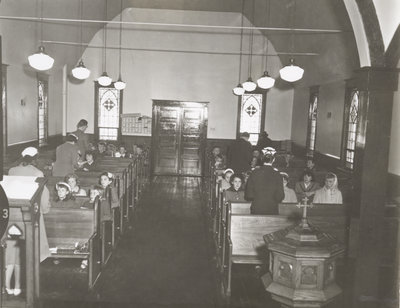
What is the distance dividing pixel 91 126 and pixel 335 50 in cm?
957

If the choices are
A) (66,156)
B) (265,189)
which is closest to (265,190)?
(265,189)

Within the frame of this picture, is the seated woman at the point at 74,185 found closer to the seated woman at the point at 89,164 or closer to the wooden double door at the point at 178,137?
the seated woman at the point at 89,164

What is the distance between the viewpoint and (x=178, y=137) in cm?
1670

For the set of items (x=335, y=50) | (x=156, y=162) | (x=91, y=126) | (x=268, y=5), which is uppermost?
(x=268, y=5)

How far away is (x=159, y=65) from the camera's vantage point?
16734mm

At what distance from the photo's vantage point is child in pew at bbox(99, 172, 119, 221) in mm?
7354

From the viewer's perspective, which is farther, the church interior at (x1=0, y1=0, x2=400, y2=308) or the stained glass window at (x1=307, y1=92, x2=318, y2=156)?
the stained glass window at (x1=307, y1=92, x2=318, y2=156)

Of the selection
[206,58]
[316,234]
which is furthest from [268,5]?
[316,234]

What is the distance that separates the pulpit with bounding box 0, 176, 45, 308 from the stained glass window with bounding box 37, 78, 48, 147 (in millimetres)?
9784

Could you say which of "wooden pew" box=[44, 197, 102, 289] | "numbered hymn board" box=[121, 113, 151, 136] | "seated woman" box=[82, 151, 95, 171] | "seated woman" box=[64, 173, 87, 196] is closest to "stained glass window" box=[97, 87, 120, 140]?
"numbered hymn board" box=[121, 113, 151, 136]

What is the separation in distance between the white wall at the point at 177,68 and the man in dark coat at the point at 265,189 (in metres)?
10.4

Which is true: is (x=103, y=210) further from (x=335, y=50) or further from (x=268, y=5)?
(x=268, y=5)

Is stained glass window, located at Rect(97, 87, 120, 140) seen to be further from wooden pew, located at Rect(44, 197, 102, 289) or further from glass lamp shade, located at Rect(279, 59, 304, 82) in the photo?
wooden pew, located at Rect(44, 197, 102, 289)

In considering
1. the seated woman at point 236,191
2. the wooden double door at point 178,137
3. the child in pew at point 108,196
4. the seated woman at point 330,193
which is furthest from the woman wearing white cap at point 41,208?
the wooden double door at point 178,137
